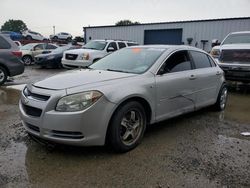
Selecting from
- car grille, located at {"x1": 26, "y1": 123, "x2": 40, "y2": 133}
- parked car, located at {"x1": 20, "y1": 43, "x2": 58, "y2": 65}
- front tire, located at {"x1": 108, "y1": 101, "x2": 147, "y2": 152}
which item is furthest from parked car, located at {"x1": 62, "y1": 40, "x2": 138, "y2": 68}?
car grille, located at {"x1": 26, "y1": 123, "x2": 40, "y2": 133}

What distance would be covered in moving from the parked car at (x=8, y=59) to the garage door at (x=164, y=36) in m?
15.6

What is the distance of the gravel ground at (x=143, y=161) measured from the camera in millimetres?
3152

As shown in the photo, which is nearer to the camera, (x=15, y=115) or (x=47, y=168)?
(x=47, y=168)

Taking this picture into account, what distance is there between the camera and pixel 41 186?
9.87ft

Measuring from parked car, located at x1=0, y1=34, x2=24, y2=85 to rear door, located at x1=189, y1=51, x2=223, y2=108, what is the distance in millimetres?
6290

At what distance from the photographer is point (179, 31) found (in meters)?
22.3

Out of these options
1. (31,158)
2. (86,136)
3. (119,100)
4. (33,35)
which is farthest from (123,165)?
(33,35)

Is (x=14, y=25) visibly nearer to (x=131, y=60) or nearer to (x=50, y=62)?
(x=50, y=62)

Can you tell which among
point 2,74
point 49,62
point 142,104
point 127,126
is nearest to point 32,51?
point 49,62

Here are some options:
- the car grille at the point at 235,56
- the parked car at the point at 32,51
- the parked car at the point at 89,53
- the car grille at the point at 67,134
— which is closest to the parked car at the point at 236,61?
the car grille at the point at 235,56

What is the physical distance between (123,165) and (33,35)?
124 ft

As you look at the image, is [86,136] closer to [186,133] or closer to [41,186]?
[41,186]

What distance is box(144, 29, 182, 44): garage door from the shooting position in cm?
2247

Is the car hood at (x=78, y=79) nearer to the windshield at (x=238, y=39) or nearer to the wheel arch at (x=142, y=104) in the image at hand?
the wheel arch at (x=142, y=104)
